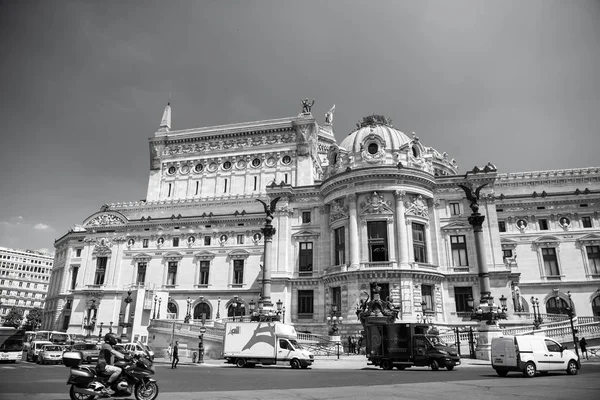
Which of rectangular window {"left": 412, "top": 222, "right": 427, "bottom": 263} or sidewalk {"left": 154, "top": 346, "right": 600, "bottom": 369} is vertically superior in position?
rectangular window {"left": 412, "top": 222, "right": 427, "bottom": 263}

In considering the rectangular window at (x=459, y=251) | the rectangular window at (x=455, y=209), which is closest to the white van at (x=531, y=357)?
the rectangular window at (x=459, y=251)

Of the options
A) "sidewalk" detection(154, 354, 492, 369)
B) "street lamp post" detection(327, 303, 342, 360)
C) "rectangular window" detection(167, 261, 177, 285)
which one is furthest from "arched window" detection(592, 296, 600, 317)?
"rectangular window" detection(167, 261, 177, 285)

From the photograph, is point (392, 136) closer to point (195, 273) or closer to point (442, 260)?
point (442, 260)

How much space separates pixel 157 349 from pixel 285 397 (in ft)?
103

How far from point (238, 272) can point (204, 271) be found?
495 cm

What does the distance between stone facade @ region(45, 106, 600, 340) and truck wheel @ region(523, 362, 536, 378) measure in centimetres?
2038

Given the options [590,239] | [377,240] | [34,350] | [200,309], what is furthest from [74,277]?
[590,239]

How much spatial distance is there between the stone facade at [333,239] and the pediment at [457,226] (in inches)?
6.0

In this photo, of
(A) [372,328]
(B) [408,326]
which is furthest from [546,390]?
(A) [372,328]

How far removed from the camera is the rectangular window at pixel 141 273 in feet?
193

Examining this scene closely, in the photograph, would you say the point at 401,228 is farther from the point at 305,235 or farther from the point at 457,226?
the point at 305,235

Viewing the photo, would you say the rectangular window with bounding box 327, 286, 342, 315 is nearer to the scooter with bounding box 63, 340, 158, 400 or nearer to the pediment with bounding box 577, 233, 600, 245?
the pediment with bounding box 577, 233, 600, 245

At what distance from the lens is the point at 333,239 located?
1777 inches

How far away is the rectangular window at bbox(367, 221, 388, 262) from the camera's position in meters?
41.8
